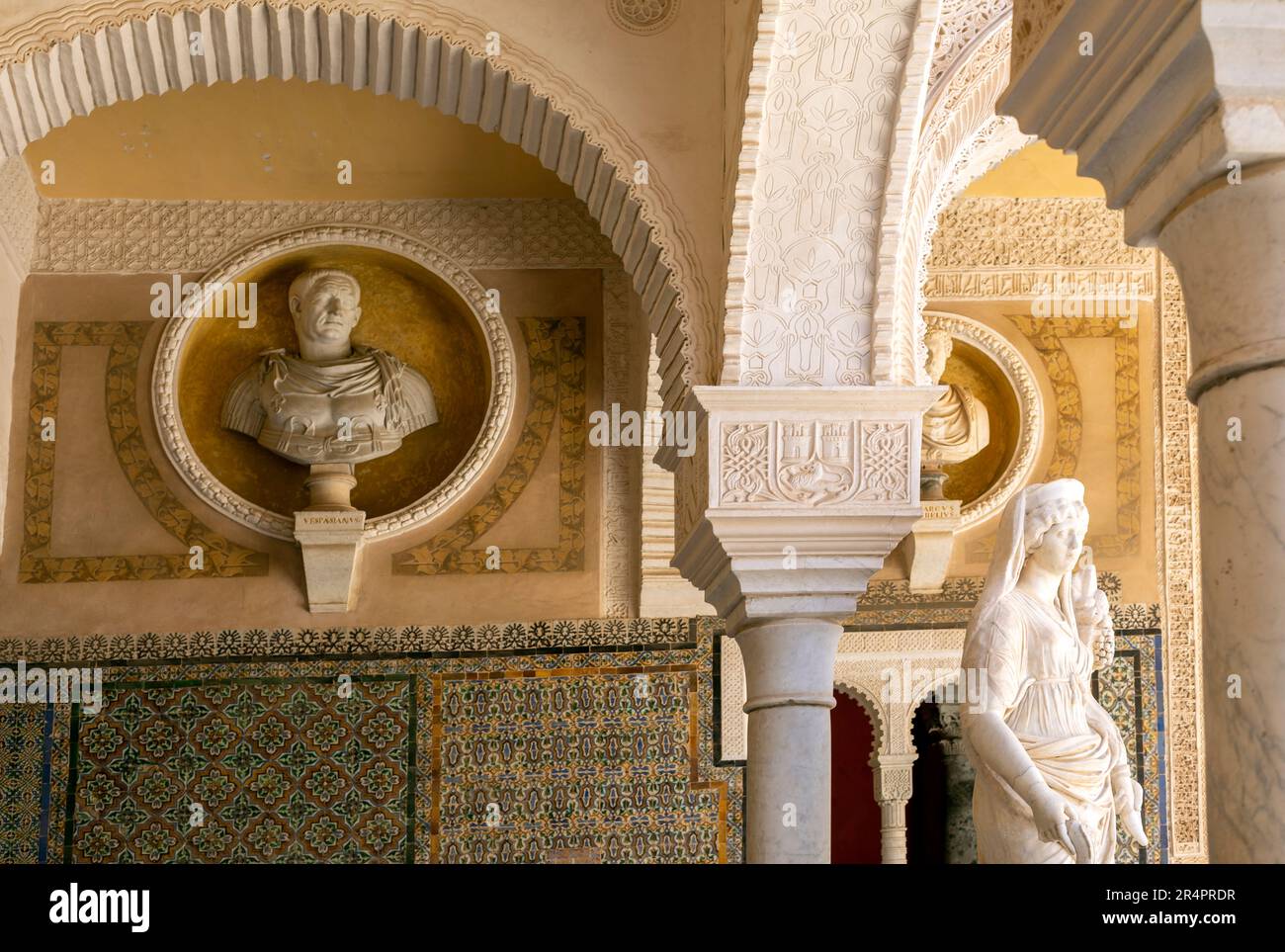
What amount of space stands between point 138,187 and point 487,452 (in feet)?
6.72

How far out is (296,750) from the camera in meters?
7.75

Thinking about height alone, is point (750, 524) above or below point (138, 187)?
below

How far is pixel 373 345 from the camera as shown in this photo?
27.6 feet

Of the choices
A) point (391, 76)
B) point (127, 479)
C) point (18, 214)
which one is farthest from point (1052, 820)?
point (18, 214)

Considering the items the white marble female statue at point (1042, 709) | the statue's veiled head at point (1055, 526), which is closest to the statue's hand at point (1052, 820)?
the white marble female statue at point (1042, 709)

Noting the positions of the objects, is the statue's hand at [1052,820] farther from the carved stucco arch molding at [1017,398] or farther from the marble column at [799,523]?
the carved stucco arch molding at [1017,398]

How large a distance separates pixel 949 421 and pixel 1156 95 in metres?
6.08

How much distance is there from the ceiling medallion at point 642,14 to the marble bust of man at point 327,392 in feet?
→ 9.36

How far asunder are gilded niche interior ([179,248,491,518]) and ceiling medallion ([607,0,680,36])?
2743 mm

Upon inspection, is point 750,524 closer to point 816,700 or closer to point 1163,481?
point 816,700

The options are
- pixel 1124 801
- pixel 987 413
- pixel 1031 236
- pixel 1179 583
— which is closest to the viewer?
pixel 1124 801

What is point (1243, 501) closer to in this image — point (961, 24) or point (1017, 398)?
point (961, 24)

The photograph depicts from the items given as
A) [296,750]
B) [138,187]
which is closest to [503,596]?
[296,750]

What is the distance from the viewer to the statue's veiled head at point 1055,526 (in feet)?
14.4
